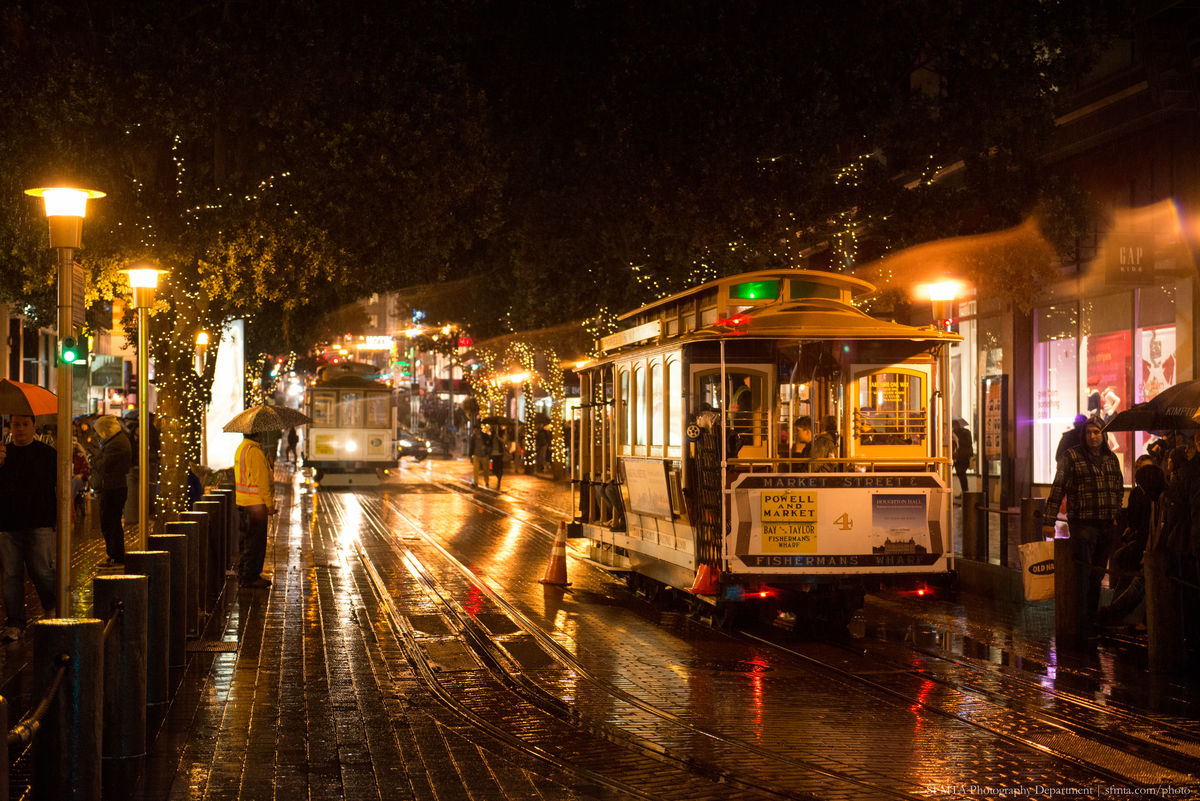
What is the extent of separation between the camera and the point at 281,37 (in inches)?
727

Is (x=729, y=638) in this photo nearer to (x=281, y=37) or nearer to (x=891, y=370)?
(x=891, y=370)

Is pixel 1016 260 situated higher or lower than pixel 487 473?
higher

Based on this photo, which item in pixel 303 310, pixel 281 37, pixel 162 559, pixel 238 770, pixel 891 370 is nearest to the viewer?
pixel 238 770

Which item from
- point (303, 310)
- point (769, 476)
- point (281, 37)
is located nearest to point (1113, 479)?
point (769, 476)

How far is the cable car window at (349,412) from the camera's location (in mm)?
37875

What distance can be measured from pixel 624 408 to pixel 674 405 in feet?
6.60

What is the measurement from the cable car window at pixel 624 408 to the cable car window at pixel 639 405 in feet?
1.11

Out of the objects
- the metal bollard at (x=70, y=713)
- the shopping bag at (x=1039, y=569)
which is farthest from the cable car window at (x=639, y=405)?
the metal bollard at (x=70, y=713)

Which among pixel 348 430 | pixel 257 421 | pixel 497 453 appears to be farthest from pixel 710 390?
pixel 348 430

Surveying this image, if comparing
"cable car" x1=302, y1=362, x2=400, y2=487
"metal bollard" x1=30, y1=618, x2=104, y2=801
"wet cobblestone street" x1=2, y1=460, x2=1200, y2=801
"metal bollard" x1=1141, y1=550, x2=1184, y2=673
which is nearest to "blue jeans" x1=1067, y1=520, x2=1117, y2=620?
"wet cobblestone street" x1=2, y1=460, x2=1200, y2=801

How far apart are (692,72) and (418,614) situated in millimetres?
10087

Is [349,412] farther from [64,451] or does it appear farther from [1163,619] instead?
[1163,619]

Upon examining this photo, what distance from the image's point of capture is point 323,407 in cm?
3803

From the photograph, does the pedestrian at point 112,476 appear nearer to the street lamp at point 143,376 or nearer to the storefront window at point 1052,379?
the street lamp at point 143,376
